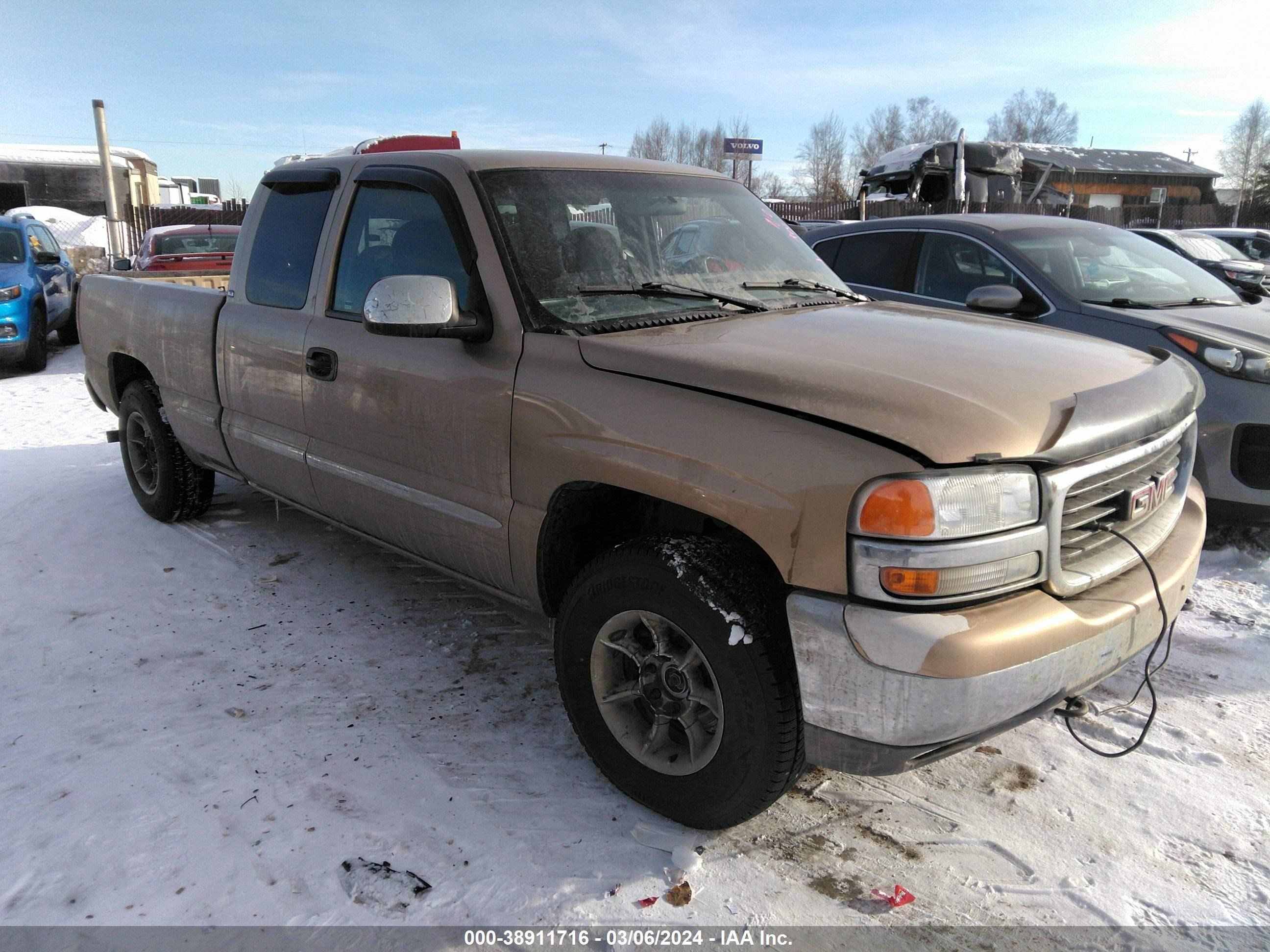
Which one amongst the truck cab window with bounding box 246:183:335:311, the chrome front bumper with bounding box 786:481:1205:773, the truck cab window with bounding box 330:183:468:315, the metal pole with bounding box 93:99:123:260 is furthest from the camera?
the metal pole with bounding box 93:99:123:260

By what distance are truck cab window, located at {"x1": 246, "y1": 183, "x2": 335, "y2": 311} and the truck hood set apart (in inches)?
66.0

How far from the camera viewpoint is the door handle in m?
3.38

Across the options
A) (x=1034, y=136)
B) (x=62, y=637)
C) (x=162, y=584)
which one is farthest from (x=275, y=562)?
(x=1034, y=136)

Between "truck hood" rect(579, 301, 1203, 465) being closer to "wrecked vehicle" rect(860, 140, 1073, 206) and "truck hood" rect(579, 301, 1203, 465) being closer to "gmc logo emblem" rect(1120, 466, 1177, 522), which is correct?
"gmc logo emblem" rect(1120, 466, 1177, 522)

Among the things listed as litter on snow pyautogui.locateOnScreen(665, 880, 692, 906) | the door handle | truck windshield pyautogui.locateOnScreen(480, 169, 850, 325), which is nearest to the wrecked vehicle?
truck windshield pyautogui.locateOnScreen(480, 169, 850, 325)

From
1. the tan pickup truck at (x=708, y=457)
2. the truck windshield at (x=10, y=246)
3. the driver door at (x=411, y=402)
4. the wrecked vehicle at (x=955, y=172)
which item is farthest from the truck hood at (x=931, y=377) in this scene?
the wrecked vehicle at (x=955, y=172)

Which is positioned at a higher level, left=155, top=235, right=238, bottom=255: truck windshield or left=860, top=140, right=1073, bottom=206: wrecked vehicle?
left=860, top=140, right=1073, bottom=206: wrecked vehicle

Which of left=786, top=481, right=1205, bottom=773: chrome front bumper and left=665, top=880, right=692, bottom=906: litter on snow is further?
left=665, top=880, right=692, bottom=906: litter on snow

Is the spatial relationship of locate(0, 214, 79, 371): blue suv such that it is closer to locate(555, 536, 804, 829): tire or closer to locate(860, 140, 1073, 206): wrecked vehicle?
locate(555, 536, 804, 829): tire

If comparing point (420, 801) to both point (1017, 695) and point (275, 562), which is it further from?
point (275, 562)

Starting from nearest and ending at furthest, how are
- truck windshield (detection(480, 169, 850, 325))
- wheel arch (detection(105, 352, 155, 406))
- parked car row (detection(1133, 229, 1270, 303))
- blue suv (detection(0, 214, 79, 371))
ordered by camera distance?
truck windshield (detection(480, 169, 850, 325)), wheel arch (detection(105, 352, 155, 406)), parked car row (detection(1133, 229, 1270, 303)), blue suv (detection(0, 214, 79, 371))

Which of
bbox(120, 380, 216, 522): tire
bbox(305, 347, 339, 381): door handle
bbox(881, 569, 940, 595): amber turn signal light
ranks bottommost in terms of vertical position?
bbox(120, 380, 216, 522): tire

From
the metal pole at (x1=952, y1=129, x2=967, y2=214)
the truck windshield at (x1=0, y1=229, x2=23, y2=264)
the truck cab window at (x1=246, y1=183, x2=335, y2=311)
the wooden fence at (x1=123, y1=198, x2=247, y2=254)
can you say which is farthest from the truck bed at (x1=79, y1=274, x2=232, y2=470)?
the wooden fence at (x1=123, y1=198, x2=247, y2=254)

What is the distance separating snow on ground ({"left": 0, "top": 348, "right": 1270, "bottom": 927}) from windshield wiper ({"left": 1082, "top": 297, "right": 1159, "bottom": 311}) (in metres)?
1.81
